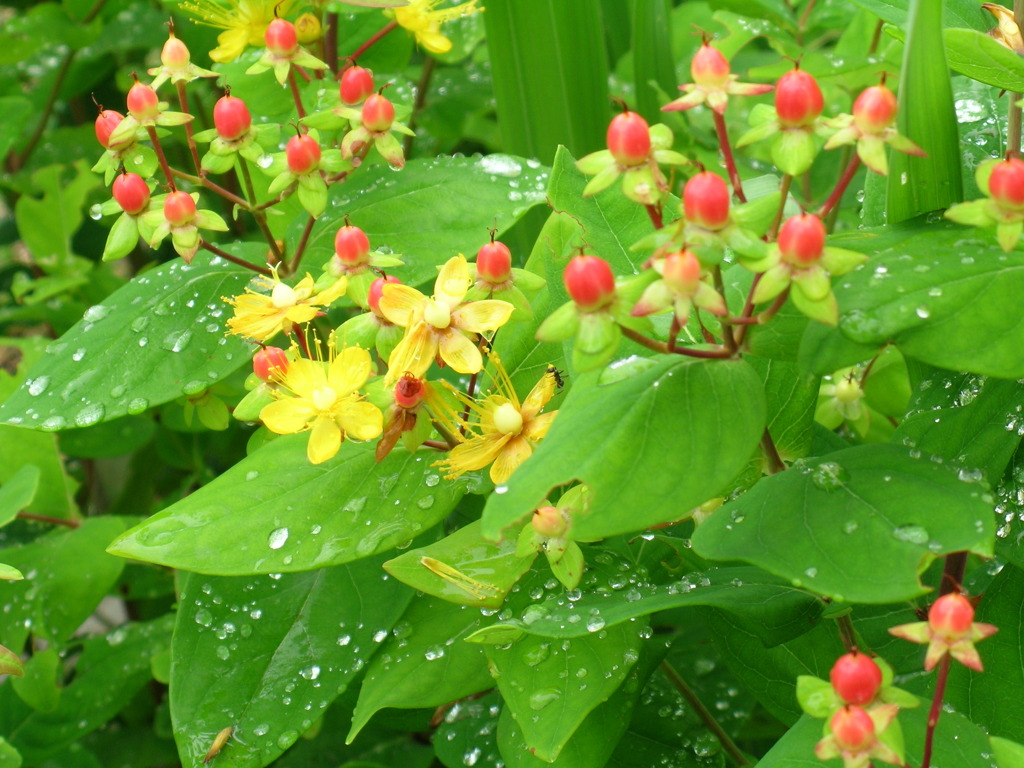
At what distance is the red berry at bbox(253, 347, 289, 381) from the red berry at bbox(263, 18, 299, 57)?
0.25 m

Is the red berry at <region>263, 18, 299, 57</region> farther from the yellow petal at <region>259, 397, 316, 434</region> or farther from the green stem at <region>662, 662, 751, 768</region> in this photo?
the green stem at <region>662, 662, 751, 768</region>

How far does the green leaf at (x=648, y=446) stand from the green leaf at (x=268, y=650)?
251 millimetres

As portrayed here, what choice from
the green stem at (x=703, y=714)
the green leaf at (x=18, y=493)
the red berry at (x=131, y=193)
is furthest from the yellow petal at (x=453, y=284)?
the green leaf at (x=18, y=493)

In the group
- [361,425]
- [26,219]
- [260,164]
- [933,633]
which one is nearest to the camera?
[933,633]

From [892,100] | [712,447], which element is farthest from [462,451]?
[892,100]

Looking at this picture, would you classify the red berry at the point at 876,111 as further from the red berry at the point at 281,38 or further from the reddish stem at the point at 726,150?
the red berry at the point at 281,38

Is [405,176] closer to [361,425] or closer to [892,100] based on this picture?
[361,425]

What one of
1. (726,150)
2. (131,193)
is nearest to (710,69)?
(726,150)

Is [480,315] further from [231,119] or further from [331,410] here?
[231,119]

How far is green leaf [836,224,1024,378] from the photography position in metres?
0.47

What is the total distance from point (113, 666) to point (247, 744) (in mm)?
420

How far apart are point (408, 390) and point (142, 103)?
0.92 ft

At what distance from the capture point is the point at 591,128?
38.3 inches

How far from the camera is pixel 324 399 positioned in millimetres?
563
